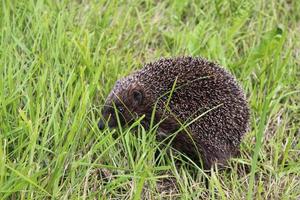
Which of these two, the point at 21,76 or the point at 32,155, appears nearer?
the point at 32,155

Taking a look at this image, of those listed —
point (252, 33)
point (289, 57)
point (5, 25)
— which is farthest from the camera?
point (252, 33)

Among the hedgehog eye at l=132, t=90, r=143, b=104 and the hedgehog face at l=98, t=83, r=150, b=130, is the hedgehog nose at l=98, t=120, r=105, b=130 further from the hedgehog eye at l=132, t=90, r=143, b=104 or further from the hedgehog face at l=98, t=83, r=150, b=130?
the hedgehog eye at l=132, t=90, r=143, b=104

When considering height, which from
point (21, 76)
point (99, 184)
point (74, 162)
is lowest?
point (99, 184)

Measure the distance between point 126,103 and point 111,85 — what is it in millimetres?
385

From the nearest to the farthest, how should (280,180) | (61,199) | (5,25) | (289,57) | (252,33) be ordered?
(61,199)
(280,180)
(5,25)
(289,57)
(252,33)

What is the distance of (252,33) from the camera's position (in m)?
5.92

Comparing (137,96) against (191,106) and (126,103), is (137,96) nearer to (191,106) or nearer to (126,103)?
(126,103)

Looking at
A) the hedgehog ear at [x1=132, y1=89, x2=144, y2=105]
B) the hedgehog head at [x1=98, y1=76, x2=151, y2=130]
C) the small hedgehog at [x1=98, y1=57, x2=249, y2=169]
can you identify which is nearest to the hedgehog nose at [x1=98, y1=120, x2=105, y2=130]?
the small hedgehog at [x1=98, y1=57, x2=249, y2=169]

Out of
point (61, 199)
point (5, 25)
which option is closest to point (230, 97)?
point (61, 199)

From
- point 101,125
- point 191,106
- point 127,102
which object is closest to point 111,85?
point 127,102

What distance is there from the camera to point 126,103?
15.3 feet

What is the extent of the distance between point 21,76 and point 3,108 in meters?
0.59

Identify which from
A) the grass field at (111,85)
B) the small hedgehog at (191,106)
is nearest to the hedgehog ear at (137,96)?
the small hedgehog at (191,106)

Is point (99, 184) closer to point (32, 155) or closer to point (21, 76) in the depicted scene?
point (32, 155)
